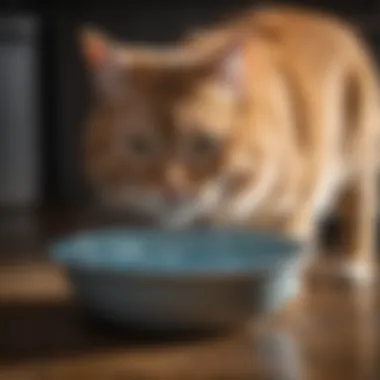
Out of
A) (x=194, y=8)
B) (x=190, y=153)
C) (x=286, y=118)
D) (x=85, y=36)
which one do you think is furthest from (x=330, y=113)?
(x=194, y=8)

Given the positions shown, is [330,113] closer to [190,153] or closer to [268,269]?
[190,153]

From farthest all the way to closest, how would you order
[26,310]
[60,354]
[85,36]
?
[85,36] → [26,310] → [60,354]

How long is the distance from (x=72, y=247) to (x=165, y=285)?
0.18m

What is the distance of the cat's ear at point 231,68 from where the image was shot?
51.3 inches

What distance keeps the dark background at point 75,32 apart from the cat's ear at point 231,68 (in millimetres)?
1099

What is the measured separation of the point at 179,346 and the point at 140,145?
41 cm

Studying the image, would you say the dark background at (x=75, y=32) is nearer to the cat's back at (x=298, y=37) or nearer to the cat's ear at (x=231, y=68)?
the cat's back at (x=298, y=37)

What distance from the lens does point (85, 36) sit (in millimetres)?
1307

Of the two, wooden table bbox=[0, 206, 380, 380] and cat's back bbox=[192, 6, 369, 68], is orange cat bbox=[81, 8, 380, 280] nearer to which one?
cat's back bbox=[192, 6, 369, 68]

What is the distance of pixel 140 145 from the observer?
1371 millimetres

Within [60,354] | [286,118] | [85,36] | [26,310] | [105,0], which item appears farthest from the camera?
[105,0]

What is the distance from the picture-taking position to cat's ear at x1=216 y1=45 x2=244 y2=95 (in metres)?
1.30

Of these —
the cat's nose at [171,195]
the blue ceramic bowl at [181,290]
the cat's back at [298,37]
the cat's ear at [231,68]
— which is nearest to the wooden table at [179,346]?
the blue ceramic bowl at [181,290]

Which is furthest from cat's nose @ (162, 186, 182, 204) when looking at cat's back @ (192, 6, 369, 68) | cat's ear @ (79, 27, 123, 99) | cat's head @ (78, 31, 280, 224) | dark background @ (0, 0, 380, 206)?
dark background @ (0, 0, 380, 206)
